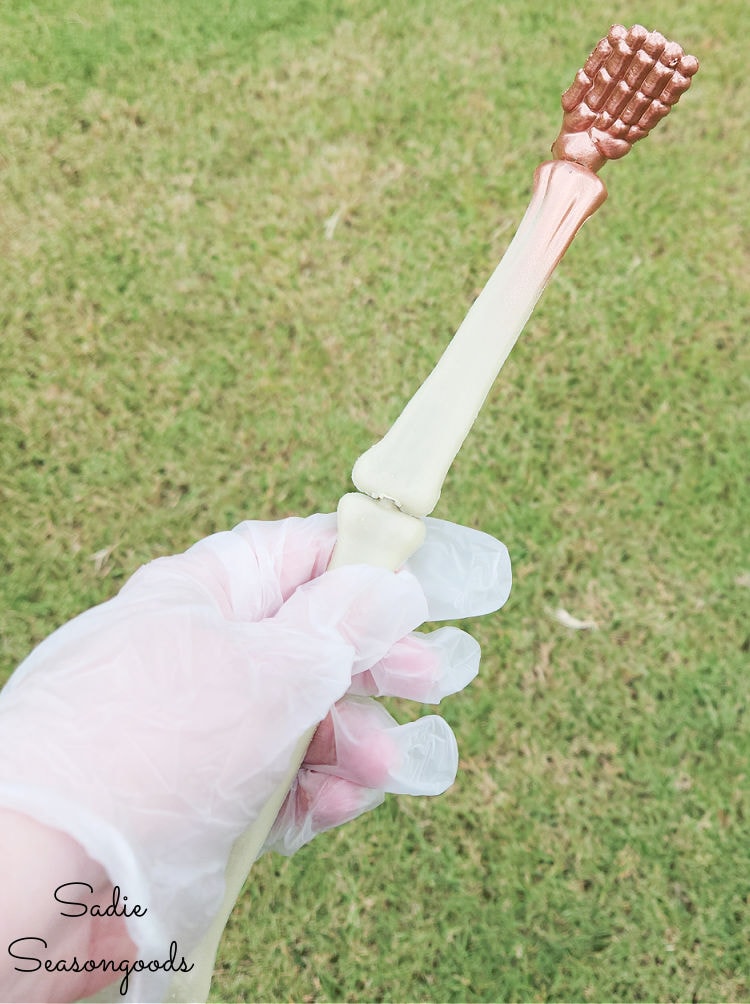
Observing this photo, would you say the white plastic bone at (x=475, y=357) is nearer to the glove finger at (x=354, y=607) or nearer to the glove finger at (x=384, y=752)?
the glove finger at (x=354, y=607)

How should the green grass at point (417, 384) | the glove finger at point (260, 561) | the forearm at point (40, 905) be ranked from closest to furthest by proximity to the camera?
the forearm at point (40, 905), the glove finger at point (260, 561), the green grass at point (417, 384)

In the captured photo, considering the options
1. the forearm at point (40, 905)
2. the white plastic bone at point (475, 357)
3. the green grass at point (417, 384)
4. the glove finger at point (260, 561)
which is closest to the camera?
the forearm at point (40, 905)

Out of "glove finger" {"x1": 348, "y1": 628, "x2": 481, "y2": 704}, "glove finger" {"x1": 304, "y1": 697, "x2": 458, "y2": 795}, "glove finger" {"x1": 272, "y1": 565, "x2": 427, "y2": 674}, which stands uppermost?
"glove finger" {"x1": 272, "y1": 565, "x2": 427, "y2": 674}

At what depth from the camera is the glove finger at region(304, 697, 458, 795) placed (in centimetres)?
169

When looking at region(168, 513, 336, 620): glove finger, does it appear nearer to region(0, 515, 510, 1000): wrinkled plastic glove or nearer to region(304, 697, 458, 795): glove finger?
region(0, 515, 510, 1000): wrinkled plastic glove

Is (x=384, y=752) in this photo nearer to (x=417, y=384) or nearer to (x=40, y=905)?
(x=40, y=905)

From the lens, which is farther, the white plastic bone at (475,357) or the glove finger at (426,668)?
the glove finger at (426,668)

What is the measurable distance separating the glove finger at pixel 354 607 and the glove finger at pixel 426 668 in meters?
0.14

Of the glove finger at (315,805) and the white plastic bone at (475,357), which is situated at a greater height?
the white plastic bone at (475,357)

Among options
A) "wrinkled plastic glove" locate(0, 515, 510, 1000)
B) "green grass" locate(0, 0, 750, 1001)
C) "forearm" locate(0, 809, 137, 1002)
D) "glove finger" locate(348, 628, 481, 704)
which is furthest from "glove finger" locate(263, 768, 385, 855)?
"green grass" locate(0, 0, 750, 1001)

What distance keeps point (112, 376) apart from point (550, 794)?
1948 mm

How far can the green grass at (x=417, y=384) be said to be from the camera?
7.80ft

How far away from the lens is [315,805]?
1.77 meters

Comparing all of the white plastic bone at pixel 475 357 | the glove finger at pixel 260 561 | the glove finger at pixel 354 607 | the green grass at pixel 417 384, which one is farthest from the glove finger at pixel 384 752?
the green grass at pixel 417 384
